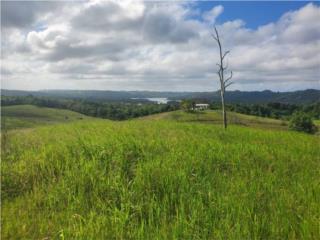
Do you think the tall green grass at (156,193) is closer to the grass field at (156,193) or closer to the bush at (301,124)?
the grass field at (156,193)

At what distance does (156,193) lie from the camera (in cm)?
622

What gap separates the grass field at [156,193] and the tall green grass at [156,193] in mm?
18

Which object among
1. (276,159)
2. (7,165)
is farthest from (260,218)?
(7,165)

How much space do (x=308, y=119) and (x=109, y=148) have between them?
96.0m

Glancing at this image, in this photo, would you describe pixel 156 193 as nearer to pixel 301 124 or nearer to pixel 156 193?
pixel 156 193

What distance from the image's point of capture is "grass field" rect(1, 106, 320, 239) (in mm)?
4828

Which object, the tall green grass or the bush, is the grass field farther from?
the bush

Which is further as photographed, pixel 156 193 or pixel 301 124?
pixel 301 124

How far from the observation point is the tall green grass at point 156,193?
4.83 m

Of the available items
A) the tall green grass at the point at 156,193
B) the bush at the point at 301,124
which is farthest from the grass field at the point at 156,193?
the bush at the point at 301,124

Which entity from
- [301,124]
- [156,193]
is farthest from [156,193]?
[301,124]

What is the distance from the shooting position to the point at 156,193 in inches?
245

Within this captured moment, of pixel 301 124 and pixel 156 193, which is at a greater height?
pixel 156 193

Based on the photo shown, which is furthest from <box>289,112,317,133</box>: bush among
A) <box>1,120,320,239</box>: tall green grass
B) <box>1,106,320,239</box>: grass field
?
<box>1,106,320,239</box>: grass field
